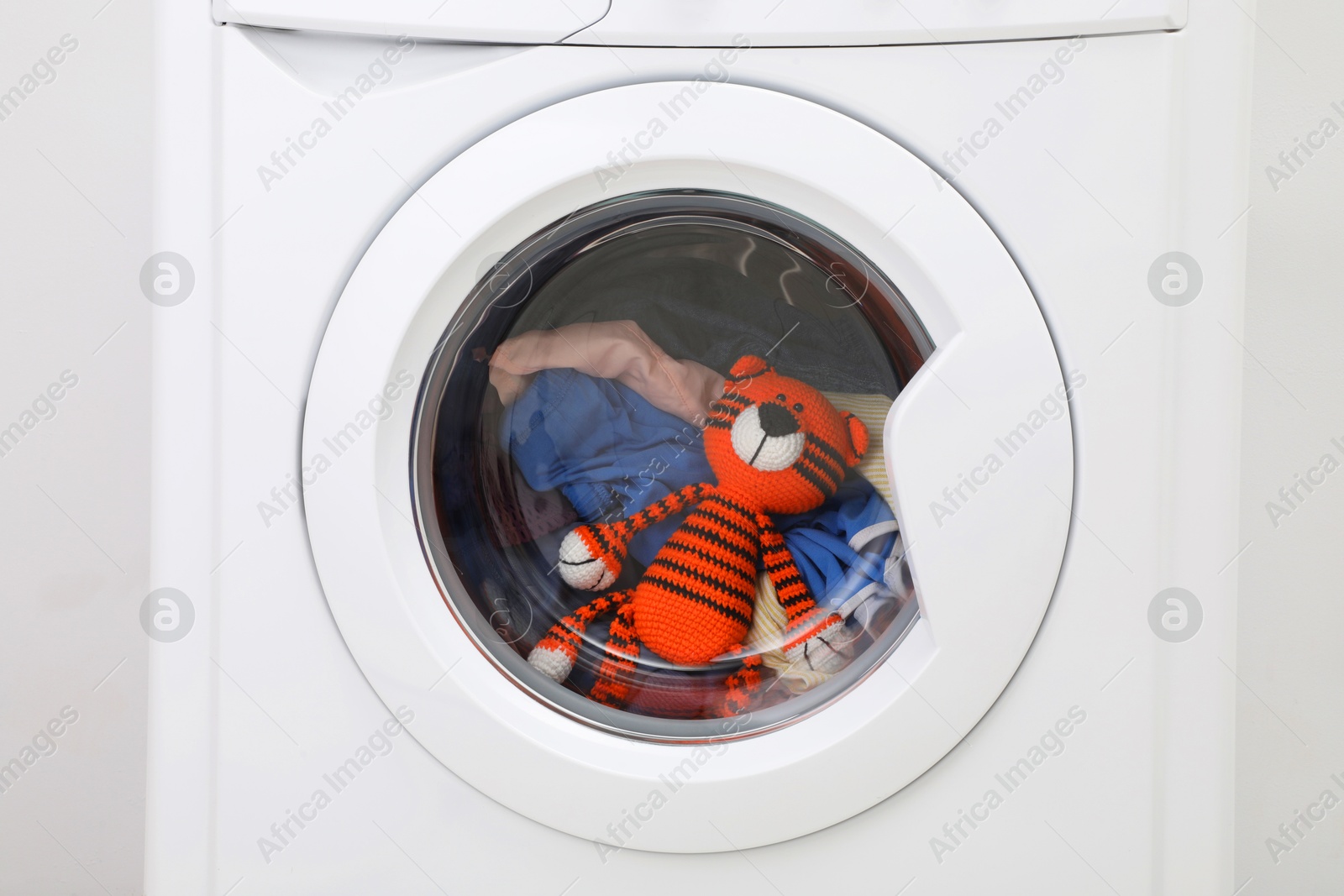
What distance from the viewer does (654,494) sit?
65 cm

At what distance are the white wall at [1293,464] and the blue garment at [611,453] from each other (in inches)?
28.6

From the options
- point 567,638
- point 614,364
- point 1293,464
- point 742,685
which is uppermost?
point 614,364

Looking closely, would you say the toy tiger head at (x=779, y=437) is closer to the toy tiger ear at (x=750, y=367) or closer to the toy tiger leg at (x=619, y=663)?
the toy tiger ear at (x=750, y=367)

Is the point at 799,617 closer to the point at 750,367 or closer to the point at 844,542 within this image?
the point at 844,542

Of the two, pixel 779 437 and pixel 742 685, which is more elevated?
pixel 779 437

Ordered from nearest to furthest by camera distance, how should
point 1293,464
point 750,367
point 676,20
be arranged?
point 676,20 < point 750,367 < point 1293,464

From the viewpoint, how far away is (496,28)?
1.70 ft

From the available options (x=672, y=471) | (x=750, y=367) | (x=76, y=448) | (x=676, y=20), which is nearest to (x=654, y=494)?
(x=672, y=471)

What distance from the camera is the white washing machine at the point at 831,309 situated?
1.69 ft

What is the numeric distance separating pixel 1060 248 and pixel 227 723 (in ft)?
2.23

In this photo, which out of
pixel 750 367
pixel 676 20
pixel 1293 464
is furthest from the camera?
pixel 1293 464

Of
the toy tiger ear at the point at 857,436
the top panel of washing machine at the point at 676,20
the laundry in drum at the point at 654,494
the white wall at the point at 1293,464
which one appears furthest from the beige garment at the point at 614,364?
the white wall at the point at 1293,464

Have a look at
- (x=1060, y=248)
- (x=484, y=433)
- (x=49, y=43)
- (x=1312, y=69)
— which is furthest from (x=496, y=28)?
(x=1312, y=69)

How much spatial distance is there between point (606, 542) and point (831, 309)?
0.26m
